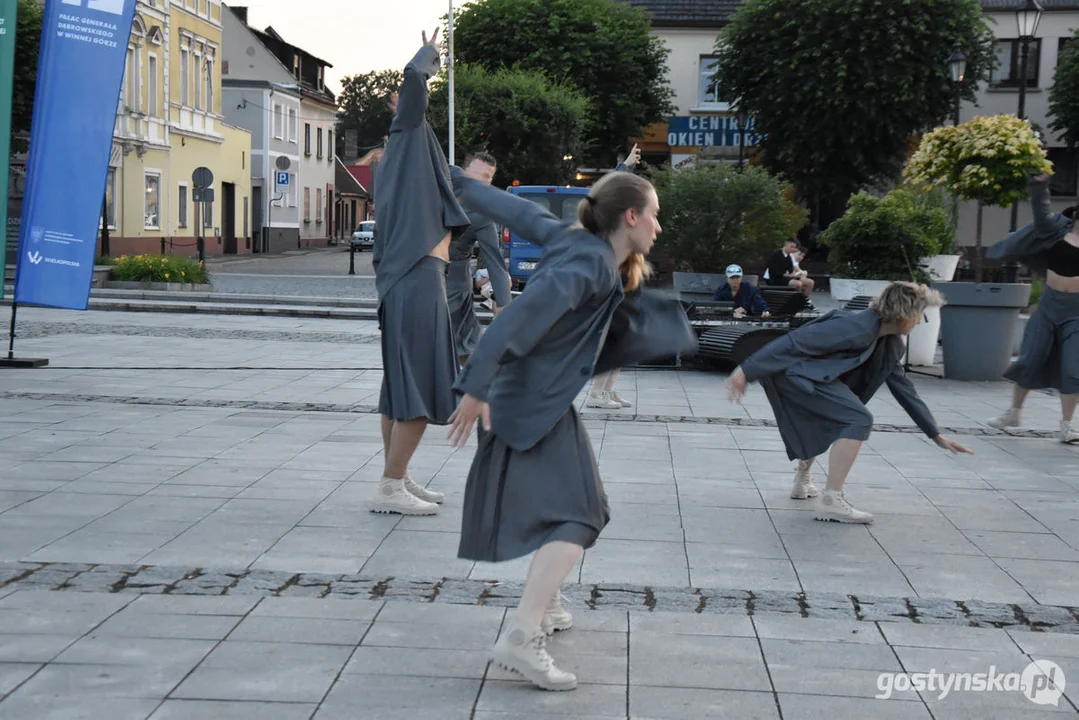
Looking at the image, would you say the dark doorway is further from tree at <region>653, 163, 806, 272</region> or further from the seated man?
the seated man

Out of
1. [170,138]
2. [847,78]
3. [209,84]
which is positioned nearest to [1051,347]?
[847,78]

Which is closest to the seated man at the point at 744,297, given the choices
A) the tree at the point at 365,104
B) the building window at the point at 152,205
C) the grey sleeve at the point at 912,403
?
the grey sleeve at the point at 912,403

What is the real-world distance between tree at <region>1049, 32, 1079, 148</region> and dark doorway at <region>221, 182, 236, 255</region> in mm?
32004

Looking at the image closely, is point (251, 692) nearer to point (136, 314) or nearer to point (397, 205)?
point (397, 205)

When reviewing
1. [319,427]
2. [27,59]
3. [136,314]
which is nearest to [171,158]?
[27,59]

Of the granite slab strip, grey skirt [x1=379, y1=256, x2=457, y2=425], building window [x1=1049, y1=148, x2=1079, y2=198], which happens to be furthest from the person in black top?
building window [x1=1049, y1=148, x2=1079, y2=198]

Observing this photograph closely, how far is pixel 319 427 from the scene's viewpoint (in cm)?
917

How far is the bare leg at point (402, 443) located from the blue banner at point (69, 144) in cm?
630

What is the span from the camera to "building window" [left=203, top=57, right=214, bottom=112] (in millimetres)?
50500

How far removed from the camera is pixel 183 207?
4800 centimetres

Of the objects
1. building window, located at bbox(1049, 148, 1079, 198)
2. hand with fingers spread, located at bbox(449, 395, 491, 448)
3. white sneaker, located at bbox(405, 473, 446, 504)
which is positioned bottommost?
white sneaker, located at bbox(405, 473, 446, 504)

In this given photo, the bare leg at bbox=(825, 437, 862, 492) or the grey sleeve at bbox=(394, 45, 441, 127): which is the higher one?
the grey sleeve at bbox=(394, 45, 441, 127)

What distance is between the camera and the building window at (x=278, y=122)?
210 ft

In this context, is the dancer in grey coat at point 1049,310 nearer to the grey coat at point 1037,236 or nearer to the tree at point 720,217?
the grey coat at point 1037,236
